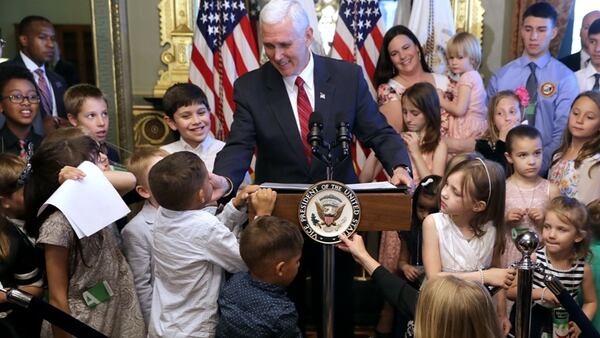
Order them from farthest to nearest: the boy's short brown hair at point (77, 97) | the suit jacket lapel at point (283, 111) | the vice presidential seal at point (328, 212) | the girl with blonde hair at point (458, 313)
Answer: the boy's short brown hair at point (77, 97) → the suit jacket lapel at point (283, 111) → the vice presidential seal at point (328, 212) → the girl with blonde hair at point (458, 313)

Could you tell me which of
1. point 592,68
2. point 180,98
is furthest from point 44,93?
point 592,68

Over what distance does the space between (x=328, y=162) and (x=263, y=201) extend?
0.24 meters

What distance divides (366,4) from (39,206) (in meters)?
3.04

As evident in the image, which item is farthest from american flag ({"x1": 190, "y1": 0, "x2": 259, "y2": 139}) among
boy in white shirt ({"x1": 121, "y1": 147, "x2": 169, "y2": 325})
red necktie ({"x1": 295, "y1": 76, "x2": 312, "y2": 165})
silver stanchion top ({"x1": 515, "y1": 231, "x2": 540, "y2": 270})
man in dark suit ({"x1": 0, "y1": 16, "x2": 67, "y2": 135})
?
silver stanchion top ({"x1": 515, "y1": 231, "x2": 540, "y2": 270})

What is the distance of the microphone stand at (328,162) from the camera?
1.83m

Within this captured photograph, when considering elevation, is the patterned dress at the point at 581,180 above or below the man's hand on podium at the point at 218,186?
below

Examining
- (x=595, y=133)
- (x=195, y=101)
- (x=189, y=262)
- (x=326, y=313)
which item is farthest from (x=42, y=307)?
(x=595, y=133)

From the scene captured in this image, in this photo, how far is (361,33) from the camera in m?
4.34

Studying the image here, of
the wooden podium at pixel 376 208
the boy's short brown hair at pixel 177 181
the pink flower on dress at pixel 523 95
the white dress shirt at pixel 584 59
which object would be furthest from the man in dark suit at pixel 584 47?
the boy's short brown hair at pixel 177 181

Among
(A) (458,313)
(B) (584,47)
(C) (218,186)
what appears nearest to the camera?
(A) (458,313)

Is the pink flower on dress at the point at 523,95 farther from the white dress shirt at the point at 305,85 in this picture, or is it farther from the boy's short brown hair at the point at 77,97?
the boy's short brown hair at the point at 77,97

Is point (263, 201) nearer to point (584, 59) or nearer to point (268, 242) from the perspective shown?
point (268, 242)

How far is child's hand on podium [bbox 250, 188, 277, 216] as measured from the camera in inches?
70.7

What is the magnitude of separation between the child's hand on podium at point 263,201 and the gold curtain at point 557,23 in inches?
138
